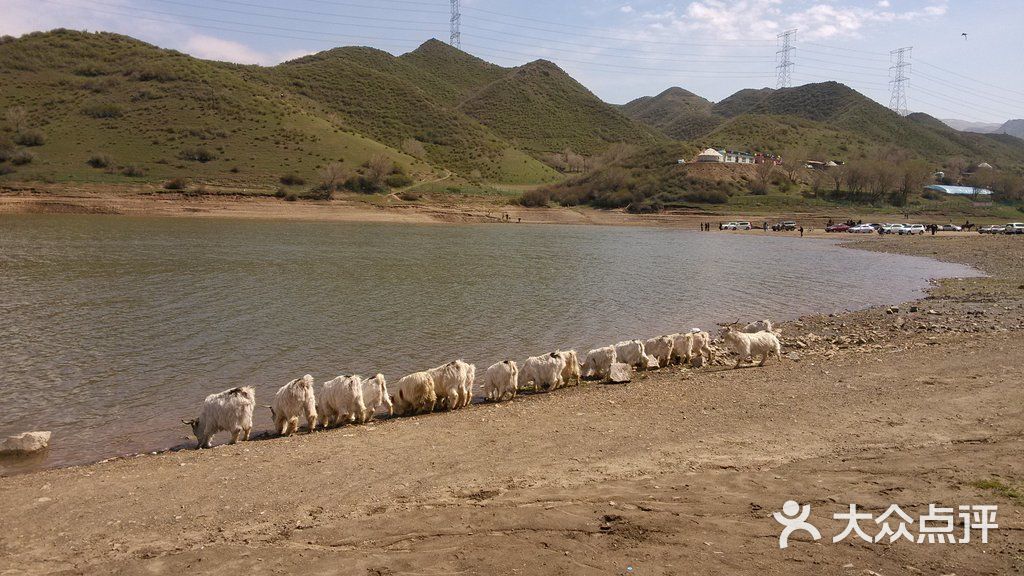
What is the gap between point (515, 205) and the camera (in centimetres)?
8281

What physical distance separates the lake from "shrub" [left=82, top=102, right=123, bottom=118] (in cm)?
3492

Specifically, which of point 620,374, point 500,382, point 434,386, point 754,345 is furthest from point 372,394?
point 754,345

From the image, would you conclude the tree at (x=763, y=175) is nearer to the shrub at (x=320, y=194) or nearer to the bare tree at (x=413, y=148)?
the bare tree at (x=413, y=148)

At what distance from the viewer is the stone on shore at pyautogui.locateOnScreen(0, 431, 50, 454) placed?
30.3ft

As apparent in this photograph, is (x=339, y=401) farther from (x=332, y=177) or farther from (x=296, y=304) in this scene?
(x=332, y=177)

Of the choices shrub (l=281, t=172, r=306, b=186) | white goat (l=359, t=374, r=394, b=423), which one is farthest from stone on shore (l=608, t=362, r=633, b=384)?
shrub (l=281, t=172, r=306, b=186)

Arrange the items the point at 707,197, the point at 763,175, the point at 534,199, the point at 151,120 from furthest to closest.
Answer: the point at 763,175
the point at 707,197
the point at 534,199
the point at 151,120

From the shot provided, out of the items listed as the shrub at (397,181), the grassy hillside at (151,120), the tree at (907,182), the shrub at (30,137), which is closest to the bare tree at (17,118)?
the grassy hillside at (151,120)

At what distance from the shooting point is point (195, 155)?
69.6 metres

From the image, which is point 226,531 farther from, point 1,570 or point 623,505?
point 623,505

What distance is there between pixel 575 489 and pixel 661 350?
834 centimetres

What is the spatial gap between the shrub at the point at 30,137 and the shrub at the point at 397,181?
37.3m

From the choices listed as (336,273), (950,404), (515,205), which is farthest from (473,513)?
(515,205)

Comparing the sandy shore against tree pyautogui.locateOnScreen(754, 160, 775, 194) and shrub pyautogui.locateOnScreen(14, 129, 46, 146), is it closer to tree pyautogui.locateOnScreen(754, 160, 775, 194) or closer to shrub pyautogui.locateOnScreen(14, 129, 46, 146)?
tree pyautogui.locateOnScreen(754, 160, 775, 194)
